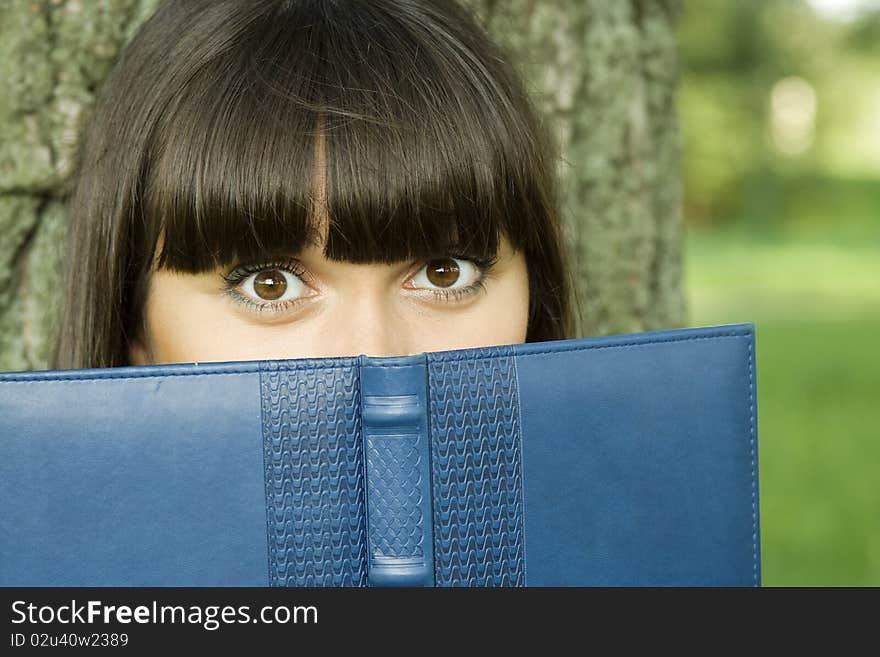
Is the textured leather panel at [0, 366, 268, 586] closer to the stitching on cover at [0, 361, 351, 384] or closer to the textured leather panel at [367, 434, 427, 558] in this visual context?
the stitching on cover at [0, 361, 351, 384]

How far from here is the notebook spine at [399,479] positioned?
0.98 metres

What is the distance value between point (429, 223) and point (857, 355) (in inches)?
214

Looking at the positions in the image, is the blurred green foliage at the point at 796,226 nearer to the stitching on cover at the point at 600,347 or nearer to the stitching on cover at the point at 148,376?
the stitching on cover at the point at 600,347

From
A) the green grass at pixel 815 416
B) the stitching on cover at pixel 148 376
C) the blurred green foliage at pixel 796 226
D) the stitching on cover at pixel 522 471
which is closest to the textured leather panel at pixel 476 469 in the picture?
the stitching on cover at pixel 522 471

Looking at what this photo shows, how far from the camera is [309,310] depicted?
1.20m

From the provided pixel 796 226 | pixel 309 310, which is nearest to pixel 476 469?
pixel 309 310

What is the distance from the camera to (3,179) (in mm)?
1558

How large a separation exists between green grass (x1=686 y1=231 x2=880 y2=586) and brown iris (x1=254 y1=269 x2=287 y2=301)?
2.23m

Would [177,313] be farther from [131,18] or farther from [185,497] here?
[131,18]

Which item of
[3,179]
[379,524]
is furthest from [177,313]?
[3,179]

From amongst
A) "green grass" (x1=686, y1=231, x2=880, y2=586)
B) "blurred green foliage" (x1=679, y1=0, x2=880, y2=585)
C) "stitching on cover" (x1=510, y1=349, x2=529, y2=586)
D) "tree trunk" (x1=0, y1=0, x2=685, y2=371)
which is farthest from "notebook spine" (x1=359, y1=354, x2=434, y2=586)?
"blurred green foliage" (x1=679, y1=0, x2=880, y2=585)

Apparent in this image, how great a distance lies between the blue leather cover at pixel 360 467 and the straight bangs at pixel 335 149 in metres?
0.23

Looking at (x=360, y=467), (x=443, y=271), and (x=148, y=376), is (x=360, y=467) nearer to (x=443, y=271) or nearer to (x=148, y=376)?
(x=148, y=376)

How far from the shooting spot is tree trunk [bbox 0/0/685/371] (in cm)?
155
